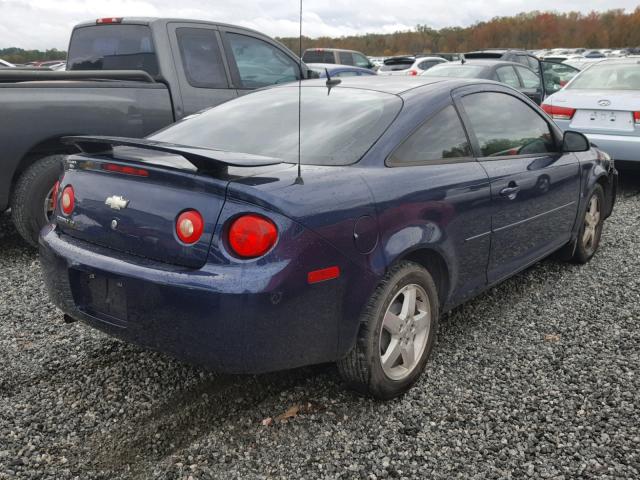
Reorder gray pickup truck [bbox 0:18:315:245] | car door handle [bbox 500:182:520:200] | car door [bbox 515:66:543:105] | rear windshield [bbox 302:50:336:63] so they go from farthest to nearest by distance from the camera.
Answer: rear windshield [bbox 302:50:336:63] < car door [bbox 515:66:543:105] < gray pickup truck [bbox 0:18:315:245] < car door handle [bbox 500:182:520:200]

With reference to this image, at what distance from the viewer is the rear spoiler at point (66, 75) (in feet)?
16.2

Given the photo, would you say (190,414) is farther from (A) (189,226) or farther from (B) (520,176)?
(B) (520,176)

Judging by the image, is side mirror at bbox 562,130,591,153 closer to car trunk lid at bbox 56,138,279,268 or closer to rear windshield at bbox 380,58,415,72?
car trunk lid at bbox 56,138,279,268

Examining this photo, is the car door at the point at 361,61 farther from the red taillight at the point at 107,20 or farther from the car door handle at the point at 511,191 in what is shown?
the car door handle at the point at 511,191

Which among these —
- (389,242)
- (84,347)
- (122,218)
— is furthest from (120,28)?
(389,242)

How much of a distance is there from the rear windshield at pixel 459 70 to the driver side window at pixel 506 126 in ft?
19.6

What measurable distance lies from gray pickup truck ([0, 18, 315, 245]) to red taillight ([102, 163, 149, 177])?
2.34 metres

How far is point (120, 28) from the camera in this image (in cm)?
610

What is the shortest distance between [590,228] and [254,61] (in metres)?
3.64

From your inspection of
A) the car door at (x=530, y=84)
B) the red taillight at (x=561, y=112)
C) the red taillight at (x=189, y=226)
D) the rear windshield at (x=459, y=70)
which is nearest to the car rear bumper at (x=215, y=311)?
the red taillight at (x=189, y=226)

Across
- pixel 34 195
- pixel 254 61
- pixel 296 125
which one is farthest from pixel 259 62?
pixel 296 125

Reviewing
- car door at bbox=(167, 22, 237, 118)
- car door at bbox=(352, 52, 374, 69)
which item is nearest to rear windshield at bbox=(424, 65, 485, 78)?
car door at bbox=(167, 22, 237, 118)

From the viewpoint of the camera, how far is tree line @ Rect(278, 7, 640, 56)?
81938 mm

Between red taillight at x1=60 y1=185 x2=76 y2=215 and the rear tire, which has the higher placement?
red taillight at x1=60 y1=185 x2=76 y2=215
